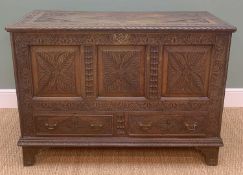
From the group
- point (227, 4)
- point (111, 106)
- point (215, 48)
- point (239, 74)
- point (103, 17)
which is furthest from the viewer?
point (239, 74)

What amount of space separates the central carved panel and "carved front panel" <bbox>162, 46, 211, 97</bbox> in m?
0.11

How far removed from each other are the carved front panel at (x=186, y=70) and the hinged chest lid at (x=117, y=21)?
0.35 feet

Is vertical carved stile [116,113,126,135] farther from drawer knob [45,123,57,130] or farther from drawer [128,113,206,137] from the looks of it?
drawer knob [45,123,57,130]

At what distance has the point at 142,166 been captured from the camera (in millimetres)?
1785

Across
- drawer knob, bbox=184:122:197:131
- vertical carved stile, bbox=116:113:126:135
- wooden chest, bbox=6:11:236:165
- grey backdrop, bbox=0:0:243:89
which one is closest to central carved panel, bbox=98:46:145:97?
wooden chest, bbox=6:11:236:165

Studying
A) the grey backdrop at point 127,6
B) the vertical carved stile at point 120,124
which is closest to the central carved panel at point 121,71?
the vertical carved stile at point 120,124

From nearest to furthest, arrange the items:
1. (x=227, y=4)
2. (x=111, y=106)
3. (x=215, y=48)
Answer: (x=215, y=48) → (x=111, y=106) → (x=227, y=4)

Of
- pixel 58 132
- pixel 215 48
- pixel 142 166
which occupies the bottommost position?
pixel 142 166

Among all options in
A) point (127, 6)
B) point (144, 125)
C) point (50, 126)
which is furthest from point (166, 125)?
point (127, 6)

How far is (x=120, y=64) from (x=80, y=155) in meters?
0.56

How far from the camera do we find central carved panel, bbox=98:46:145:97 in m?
1.60

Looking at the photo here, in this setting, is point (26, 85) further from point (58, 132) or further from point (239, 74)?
point (239, 74)

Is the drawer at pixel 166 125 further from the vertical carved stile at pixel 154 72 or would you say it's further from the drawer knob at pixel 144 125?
the vertical carved stile at pixel 154 72

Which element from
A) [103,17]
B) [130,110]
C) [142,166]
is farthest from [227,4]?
[142,166]
